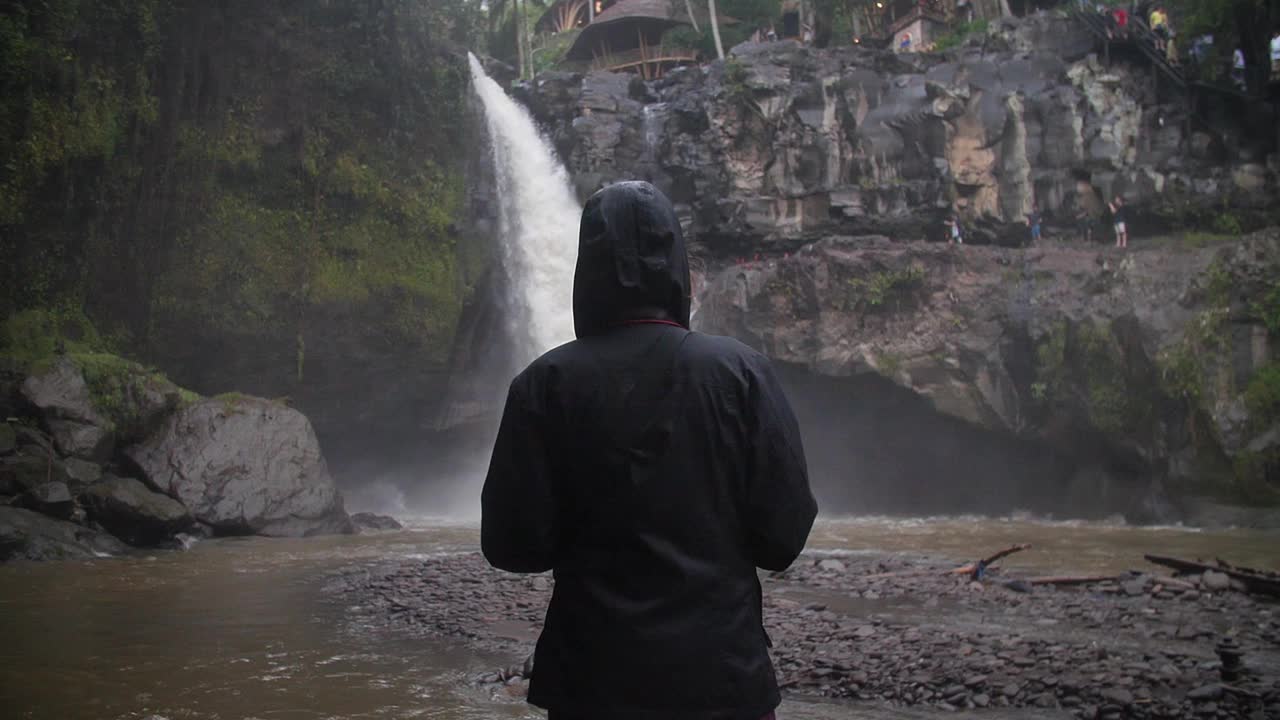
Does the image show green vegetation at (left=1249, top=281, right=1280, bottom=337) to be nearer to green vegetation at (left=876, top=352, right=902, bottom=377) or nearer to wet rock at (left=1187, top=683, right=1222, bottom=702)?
green vegetation at (left=876, top=352, right=902, bottom=377)

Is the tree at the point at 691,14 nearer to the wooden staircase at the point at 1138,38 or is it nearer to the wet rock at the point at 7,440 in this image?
the wooden staircase at the point at 1138,38

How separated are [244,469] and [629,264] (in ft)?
51.6

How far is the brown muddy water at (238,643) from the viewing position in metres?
5.23

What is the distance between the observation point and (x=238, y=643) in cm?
700

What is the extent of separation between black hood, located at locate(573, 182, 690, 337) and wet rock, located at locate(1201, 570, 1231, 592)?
8664 millimetres

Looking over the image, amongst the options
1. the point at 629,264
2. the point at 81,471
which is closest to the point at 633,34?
the point at 81,471

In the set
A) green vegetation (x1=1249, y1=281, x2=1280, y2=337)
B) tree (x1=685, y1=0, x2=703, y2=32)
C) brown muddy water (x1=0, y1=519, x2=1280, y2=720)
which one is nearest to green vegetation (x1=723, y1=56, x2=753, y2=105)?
tree (x1=685, y1=0, x2=703, y2=32)

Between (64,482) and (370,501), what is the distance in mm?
10341

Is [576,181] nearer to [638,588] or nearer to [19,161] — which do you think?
[19,161]

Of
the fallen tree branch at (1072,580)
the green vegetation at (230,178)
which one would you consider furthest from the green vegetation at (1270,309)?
the green vegetation at (230,178)

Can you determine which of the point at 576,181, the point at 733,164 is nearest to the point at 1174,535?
the point at 733,164

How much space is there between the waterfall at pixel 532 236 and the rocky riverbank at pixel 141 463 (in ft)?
24.4

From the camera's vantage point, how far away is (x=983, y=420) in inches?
825

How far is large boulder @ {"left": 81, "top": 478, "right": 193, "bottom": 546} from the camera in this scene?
1398 cm
